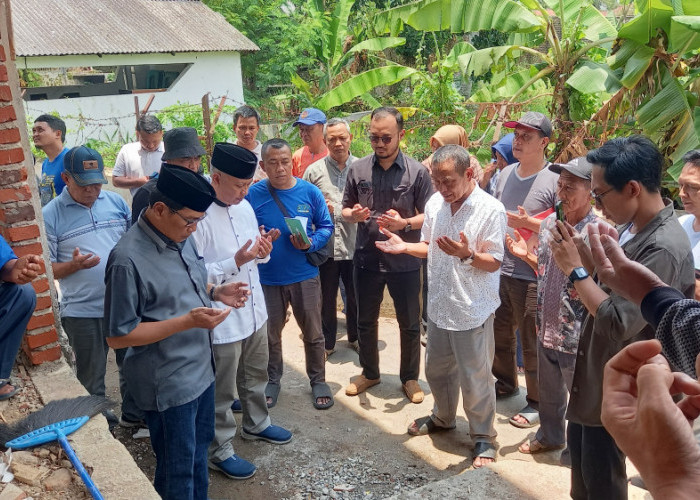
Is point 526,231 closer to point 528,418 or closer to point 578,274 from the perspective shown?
point 528,418

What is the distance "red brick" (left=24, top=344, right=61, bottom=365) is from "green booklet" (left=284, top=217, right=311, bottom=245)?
173cm

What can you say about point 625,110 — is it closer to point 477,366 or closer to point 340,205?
point 340,205

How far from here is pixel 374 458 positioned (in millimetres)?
4156

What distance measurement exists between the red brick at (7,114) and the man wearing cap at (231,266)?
118cm

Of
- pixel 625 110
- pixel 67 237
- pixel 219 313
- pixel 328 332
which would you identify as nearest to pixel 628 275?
pixel 219 313

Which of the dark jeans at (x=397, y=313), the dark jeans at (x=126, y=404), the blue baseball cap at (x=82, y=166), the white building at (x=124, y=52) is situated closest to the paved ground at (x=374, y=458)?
the dark jeans at (x=126, y=404)

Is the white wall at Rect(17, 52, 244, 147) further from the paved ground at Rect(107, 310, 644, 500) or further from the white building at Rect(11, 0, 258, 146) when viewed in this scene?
the paved ground at Rect(107, 310, 644, 500)

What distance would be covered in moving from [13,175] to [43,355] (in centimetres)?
114

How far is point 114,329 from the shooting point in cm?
272

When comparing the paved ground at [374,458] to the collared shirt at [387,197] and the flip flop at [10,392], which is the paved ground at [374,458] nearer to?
the flip flop at [10,392]

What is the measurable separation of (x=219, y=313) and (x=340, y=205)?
282cm

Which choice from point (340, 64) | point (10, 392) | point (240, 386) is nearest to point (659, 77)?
point (240, 386)

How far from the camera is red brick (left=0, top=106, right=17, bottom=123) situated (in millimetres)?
3551

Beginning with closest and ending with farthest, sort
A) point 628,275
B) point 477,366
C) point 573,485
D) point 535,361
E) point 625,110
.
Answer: point 628,275 → point 573,485 → point 477,366 → point 535,361 → point 625,110
